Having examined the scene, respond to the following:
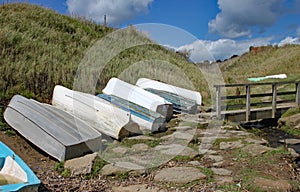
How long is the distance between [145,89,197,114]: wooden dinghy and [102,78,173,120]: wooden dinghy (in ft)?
2.31

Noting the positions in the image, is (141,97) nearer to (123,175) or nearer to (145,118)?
(145,118)

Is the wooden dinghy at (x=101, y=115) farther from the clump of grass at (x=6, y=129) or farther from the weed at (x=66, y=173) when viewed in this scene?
the weed at (x=66, y=173)

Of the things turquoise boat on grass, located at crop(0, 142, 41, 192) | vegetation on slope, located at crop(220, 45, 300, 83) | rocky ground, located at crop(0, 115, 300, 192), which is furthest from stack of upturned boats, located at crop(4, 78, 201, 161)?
vegetation on slope, located at crop(220, 45, 300, 83)

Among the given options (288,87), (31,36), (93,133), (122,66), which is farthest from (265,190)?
(288,87)

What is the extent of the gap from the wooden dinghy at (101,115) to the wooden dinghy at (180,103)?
230 cm

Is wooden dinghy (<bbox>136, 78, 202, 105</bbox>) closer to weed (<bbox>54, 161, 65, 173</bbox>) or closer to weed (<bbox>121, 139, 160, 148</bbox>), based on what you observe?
weed (<bbox>121, 139, 160, 148</bbox>)

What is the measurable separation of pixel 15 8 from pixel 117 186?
12.3 meters

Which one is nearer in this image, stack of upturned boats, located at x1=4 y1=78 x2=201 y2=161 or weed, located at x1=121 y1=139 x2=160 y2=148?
stack of upturned boats, located at x1=4 y1=78 x2=201 y2=161

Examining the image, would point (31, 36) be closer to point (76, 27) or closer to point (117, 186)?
point (76, 27)

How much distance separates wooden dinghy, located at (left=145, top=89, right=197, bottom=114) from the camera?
24.3ft

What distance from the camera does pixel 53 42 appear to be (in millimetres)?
10523

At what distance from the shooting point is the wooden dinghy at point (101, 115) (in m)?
5.03

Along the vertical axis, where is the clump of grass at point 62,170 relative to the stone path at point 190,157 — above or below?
below

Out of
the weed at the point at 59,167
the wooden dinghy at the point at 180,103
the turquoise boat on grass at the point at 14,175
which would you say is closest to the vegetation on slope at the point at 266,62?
the wooden dinghy at the point at 180,103
